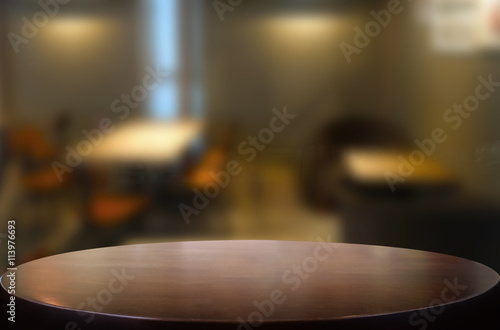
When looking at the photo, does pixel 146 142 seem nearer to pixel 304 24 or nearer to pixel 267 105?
pixel 267 105

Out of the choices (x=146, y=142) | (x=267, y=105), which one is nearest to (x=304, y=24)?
(x=267, y=105)

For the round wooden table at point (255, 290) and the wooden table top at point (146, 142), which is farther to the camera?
the wooden table top at point (146, 142)

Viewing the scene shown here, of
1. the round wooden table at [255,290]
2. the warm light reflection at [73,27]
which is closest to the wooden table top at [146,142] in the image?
the warm light reflection at [73,27]

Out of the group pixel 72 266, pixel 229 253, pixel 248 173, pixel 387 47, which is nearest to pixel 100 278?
pixel 72 266

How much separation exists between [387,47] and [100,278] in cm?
100

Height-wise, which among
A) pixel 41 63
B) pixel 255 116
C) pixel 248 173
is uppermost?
pixel 41 63

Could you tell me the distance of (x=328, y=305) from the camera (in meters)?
0.87

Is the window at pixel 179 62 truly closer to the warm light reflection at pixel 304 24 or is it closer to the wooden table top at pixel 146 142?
the wooden table top at pixel 146 142

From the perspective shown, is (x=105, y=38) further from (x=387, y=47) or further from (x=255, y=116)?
(x=387, y=47)

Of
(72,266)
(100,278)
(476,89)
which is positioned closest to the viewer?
(100,278)

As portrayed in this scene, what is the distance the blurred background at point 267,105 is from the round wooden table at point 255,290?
0.36m

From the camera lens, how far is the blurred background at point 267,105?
167 cm

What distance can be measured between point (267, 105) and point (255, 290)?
2.60 ft

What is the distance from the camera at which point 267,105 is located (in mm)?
1696
